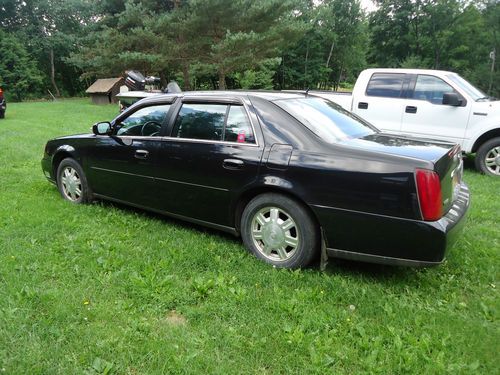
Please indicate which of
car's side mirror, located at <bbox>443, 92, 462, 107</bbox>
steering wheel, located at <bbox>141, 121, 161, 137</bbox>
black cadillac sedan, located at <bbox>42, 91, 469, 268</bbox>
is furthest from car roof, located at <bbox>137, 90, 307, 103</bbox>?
car's side mirror, located at <bbox>443, 92, 462, 107</bbox>

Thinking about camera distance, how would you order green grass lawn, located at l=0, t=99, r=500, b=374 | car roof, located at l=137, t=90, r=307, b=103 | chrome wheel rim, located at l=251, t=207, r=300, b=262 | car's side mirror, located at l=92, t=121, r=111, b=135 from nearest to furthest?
1. green grass lawn, located at l=0, t=99, r=500, b=374
2. chrome wheel rim, located at l=251, t=207, r=300, b=262
3. car roof, located at l=137, t=90, r=307, b=103
4. car's side mirror, located at l=92, t=121, r=111, b=135

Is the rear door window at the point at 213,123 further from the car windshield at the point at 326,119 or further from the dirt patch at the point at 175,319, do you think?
the dirt patch at the point at 175,319

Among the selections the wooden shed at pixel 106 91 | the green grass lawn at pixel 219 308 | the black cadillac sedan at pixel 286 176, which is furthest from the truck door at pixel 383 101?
the wooden shed at pixel 106 91

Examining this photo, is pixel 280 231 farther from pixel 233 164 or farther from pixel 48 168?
pixel 48 168

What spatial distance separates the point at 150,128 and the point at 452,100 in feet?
18.2

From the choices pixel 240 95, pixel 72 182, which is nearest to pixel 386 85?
pixel 240 95

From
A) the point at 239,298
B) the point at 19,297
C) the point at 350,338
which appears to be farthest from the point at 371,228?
the point at 19,297

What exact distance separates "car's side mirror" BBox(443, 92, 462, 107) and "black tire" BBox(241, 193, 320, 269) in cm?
529

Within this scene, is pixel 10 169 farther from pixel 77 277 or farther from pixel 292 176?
pixel 292 176

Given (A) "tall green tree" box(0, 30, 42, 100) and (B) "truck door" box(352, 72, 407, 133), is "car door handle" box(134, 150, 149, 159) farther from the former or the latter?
(A) "tall green tree" box(0, 30, 42, 100)

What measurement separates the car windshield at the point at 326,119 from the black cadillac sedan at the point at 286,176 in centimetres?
2

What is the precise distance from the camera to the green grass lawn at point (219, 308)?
96.0 inches

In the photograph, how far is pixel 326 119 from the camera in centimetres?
383

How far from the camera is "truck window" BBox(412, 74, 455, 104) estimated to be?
759cm
